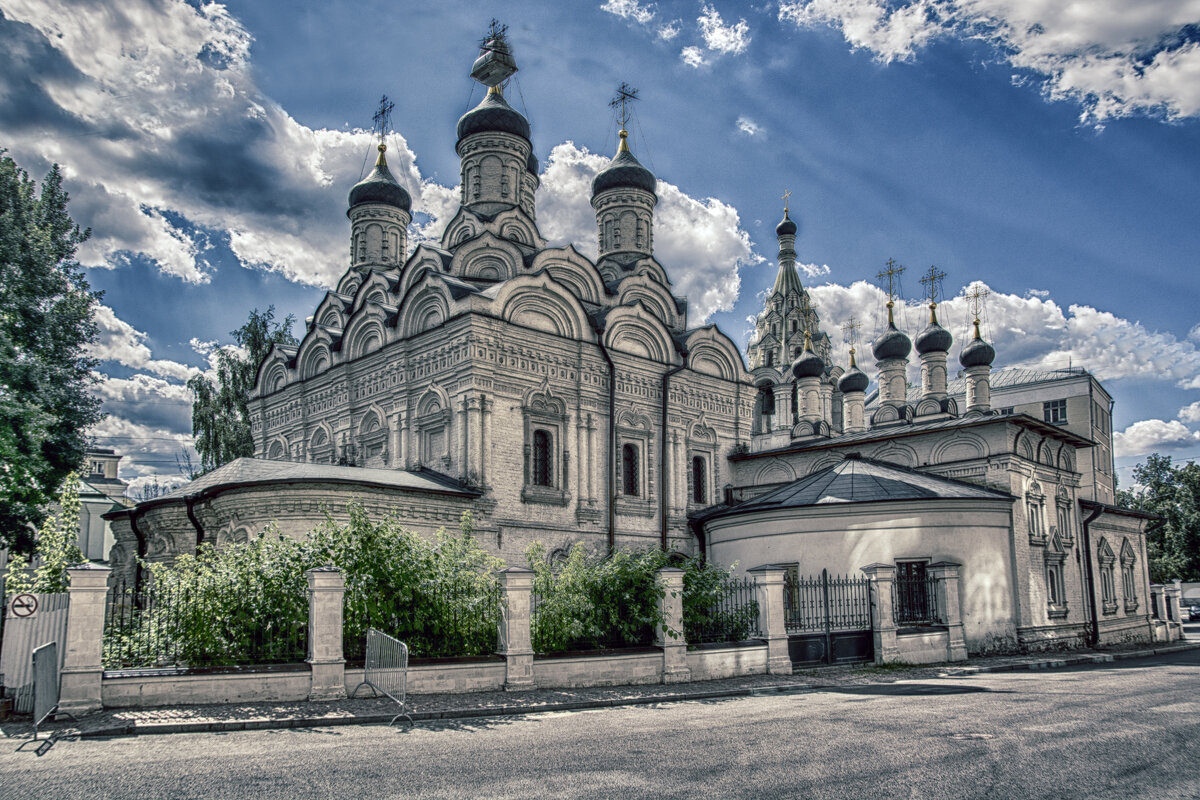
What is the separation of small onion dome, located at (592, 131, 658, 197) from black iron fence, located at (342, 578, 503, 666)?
14.8 metres

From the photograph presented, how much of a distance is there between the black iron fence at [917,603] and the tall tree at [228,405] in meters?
16.8

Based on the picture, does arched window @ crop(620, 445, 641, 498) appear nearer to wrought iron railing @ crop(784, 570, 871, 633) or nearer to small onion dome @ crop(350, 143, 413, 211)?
wrought iron railing @ crop(784, 570, 871, 633)

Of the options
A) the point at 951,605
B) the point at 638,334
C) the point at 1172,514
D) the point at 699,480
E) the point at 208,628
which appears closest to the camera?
the point at 208,628

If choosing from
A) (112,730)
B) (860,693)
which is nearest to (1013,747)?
(860,693)

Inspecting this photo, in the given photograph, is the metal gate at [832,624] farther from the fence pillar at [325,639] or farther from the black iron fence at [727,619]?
the fence pillar at [325,639]

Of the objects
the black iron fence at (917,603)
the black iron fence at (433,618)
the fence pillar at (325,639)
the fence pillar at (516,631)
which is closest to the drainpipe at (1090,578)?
the black iron fence at (917,603)

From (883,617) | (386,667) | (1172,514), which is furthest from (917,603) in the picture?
(1172,514)

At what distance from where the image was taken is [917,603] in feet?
47.8

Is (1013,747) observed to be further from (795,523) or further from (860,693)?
(795,523)

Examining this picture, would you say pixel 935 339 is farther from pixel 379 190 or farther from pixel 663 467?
pixel 379 190

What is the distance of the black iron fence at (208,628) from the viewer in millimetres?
8758

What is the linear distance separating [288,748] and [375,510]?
7197mm

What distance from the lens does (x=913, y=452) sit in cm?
1852

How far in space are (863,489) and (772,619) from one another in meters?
4.58
